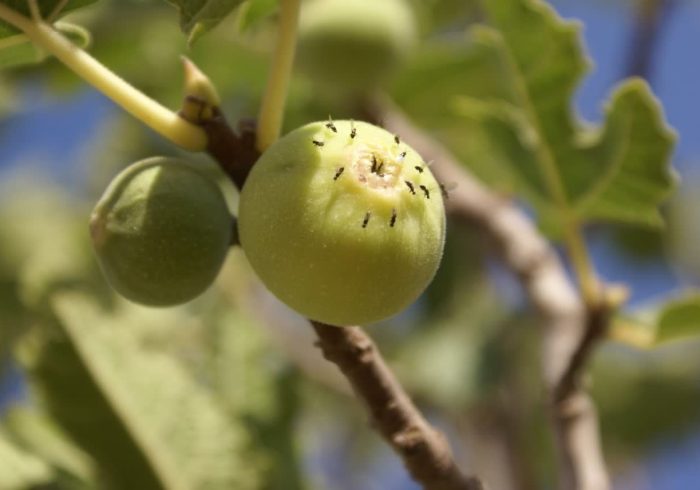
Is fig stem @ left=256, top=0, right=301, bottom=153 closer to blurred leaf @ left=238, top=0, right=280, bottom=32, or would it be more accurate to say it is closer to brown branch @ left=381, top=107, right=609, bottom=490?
blurred leaf @ left=238, top=0, right=280, bottom=32

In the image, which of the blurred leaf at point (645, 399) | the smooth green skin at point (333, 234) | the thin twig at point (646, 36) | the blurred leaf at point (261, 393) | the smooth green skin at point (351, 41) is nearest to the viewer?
the smooth green skin at point (333, 234)

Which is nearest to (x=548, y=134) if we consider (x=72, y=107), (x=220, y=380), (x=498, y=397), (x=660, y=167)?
(x=660, y=167)

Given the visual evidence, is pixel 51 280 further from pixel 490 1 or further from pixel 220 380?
pixel 490 1

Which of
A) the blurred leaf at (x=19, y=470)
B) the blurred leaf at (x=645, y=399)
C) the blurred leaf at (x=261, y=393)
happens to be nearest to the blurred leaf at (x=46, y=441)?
the blurred leaf at (x=19, y=470)

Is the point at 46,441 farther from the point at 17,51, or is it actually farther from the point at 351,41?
the point at 351,41

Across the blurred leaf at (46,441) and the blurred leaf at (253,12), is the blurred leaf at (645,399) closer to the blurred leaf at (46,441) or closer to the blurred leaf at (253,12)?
the blurred leaf at (46,441)

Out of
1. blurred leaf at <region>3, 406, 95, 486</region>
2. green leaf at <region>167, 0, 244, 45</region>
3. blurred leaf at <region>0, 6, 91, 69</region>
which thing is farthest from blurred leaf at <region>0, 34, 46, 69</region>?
blurred leaf at <region>3, 406, 95, 486</region>
